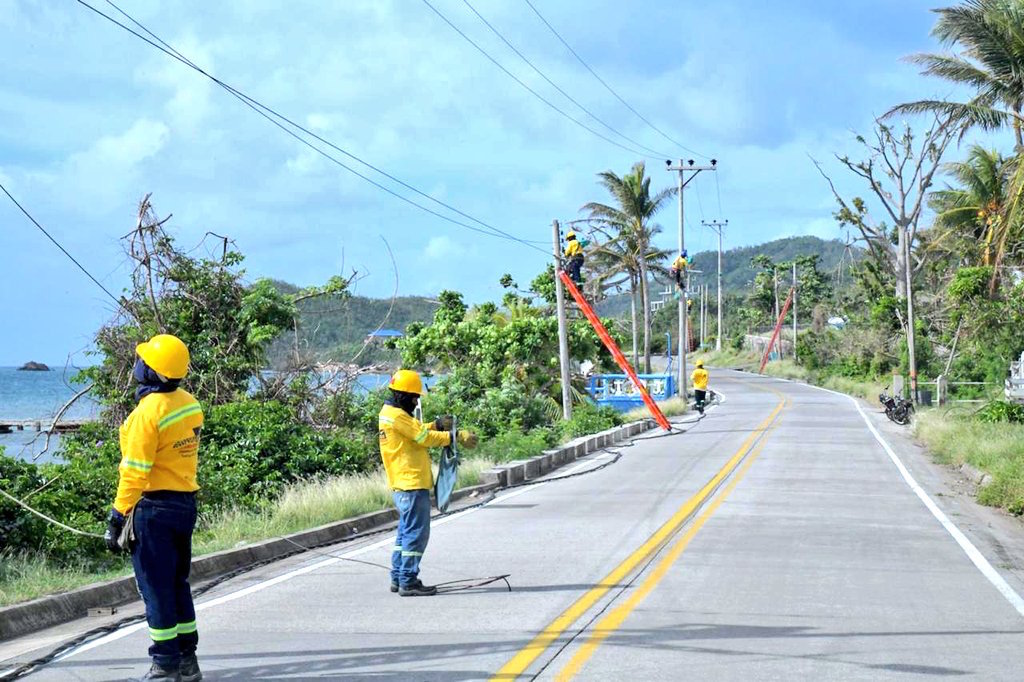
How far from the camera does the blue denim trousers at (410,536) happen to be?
9234 millimetres

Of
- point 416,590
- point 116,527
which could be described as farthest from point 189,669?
point 416,590

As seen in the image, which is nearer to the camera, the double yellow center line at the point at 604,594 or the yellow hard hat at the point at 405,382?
the double yellow center line at the point at 604,594

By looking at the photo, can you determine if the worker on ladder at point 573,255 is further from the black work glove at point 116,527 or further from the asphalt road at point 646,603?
the black work glove at point 116,527

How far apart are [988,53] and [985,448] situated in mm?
8293

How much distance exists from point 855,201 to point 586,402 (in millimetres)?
20078

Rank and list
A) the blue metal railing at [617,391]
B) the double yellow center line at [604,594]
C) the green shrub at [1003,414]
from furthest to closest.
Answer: the blue metal railing at [617,391]
the green shrub at [1003,414]
the double yellow center line at [604,594]

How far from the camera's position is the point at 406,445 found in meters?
9.51

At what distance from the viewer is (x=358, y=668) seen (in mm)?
6887

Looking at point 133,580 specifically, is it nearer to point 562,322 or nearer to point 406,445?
point 406,445

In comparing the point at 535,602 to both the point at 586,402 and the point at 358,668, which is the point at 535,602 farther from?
the point at 586,402

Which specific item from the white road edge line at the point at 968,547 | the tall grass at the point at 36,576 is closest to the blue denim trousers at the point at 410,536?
the tall grass at the point at 36,576

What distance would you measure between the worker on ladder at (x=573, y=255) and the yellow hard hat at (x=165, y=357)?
84.5 ft

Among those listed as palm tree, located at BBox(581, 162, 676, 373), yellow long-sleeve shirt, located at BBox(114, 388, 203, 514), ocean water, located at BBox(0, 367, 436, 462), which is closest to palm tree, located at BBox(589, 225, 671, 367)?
palm tree, located at BBox(581, 162, 676, 373)

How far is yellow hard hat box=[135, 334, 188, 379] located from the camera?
642cm
